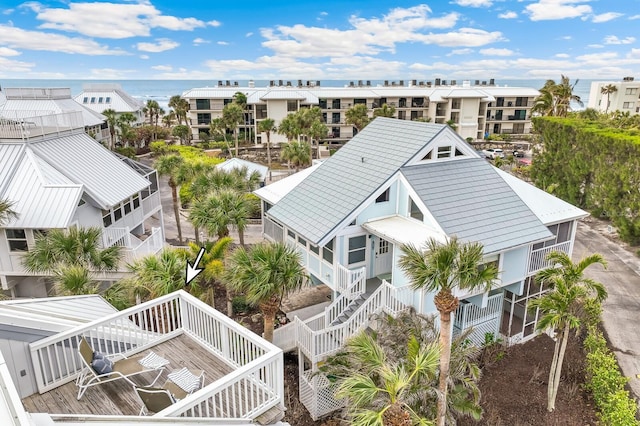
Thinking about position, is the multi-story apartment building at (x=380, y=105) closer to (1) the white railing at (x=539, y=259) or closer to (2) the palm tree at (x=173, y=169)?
(2) the palm tree at (x=173, y=169)

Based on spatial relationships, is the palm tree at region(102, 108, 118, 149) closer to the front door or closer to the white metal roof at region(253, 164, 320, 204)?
the white metal roof at region(253, 164, 320, 204)

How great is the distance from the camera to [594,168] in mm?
32781

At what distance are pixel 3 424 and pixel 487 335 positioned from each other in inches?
700

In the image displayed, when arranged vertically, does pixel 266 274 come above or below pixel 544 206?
below

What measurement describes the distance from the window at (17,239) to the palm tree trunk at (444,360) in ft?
58.6

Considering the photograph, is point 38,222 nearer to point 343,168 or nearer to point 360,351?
point 343,168

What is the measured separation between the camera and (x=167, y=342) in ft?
31.3

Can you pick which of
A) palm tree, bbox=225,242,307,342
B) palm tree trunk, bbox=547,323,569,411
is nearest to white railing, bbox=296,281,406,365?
palm tree, bbox=225,242,307,342

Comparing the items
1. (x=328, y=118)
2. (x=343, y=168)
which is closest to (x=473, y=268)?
(x=343, y=168)

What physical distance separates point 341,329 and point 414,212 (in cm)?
616

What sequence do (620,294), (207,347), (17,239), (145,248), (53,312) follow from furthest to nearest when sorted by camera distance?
1. (620,294)
2. (145,248)
3. (17,239)
4. (53,312)
5. (207,347)

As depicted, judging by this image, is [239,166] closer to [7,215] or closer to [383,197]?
[7,215]

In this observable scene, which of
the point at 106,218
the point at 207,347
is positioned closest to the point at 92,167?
the point at 106,218

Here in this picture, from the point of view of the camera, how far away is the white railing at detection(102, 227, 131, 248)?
767 inches
